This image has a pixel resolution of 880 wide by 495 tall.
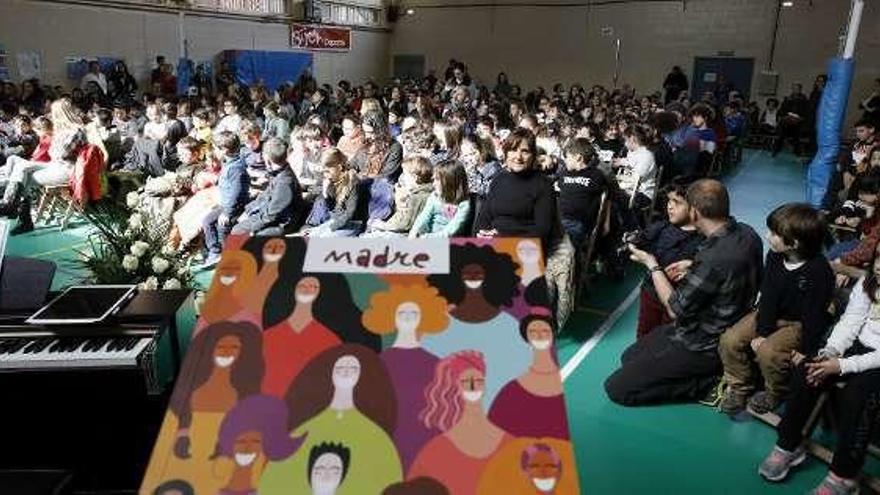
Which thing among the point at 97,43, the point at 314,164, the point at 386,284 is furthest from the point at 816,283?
the point at 97,43

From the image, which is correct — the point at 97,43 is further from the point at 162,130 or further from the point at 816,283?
the point at 816,283

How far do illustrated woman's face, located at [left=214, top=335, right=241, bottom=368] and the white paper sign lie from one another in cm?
20

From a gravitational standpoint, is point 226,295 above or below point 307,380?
above

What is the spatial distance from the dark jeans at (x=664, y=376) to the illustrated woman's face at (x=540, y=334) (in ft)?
7.19

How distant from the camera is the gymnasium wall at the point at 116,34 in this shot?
10.4 meters

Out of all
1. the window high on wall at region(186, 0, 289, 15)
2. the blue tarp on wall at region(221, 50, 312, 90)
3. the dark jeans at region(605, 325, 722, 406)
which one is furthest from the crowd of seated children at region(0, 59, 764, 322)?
the blue tarp on wall at region(221, 50, 312, 90)

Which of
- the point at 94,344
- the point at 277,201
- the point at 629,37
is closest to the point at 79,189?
the point at 277,201

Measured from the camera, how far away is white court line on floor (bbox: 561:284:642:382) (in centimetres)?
357

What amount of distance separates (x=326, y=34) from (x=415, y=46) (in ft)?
9.74

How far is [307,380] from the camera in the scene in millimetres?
1133

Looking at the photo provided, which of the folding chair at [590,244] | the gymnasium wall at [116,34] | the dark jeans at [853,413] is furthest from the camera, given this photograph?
the gymnasium wall at [116,34]

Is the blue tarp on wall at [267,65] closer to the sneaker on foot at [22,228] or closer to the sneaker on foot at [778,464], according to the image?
the sneaker on foot at [22,228]

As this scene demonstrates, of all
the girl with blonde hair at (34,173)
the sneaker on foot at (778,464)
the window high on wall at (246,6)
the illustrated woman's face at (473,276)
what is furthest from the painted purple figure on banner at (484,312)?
the window high on wall at (246,6)

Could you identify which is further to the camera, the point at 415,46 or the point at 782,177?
the point at 415,46
